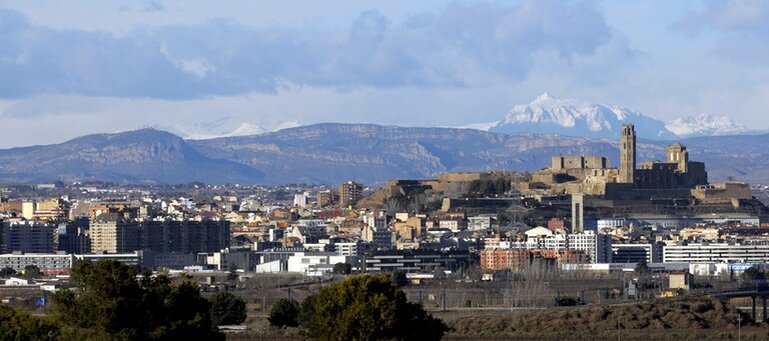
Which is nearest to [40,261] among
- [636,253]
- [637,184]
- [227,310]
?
[636,253]

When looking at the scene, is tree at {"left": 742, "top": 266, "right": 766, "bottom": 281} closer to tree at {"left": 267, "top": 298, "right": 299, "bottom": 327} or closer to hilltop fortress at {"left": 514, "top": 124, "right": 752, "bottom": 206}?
tree at {"left": 267, "top": 298, "right": 299, "bottom": 327}

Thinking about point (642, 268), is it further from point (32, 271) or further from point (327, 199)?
point (327, 199)

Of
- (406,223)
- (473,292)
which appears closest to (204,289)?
(473,292)

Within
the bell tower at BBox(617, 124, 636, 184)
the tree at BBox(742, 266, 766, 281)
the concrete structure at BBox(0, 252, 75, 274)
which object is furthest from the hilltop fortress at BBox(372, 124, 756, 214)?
the tree at BBox(742, 266, 766, 281)

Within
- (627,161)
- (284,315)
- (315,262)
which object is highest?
(627,161)

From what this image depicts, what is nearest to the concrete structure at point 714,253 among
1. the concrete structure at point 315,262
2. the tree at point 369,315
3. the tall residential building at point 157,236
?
the concrete structure at point 315,262

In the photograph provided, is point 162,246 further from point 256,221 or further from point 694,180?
point 694,180
